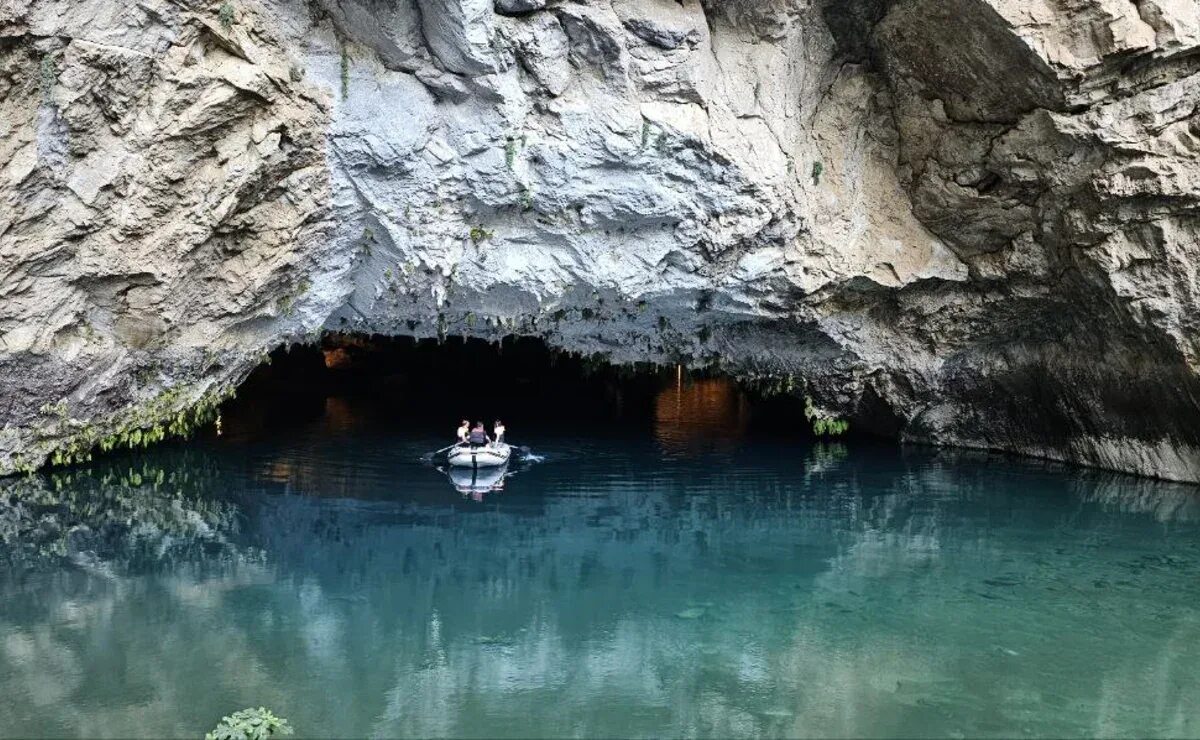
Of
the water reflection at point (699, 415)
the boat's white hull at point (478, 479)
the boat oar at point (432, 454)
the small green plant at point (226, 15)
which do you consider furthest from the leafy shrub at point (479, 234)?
the water reflection at point (699, 415)

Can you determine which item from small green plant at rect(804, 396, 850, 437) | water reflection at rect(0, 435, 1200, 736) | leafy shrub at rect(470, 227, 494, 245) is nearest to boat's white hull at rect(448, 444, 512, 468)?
water reflection at rect(0, 435, 1200, 736)

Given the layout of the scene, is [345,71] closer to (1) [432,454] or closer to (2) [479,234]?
(2) [479,234]

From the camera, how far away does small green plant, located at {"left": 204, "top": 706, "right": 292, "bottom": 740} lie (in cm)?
679

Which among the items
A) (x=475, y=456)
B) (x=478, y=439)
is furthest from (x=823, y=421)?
(x=475, y=456)

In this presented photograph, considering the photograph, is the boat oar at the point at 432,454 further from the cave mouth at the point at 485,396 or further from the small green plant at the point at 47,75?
the small green plant at the point at 47,75

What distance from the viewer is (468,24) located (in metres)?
A: 12.9

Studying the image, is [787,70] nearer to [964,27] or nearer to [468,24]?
[964,27]

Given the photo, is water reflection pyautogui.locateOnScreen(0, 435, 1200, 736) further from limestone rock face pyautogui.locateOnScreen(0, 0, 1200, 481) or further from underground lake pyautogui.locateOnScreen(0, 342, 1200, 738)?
limestone rock face pyautogui.locateOnScreen(0, 0, 1200, 481)

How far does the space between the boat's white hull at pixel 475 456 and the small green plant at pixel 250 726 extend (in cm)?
958

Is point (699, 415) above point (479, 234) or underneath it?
underneath

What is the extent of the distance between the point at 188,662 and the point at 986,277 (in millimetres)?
13789

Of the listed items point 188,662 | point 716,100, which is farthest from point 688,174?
point 188,662

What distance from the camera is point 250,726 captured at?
271 inches

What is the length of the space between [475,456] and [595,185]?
5.17 meters
